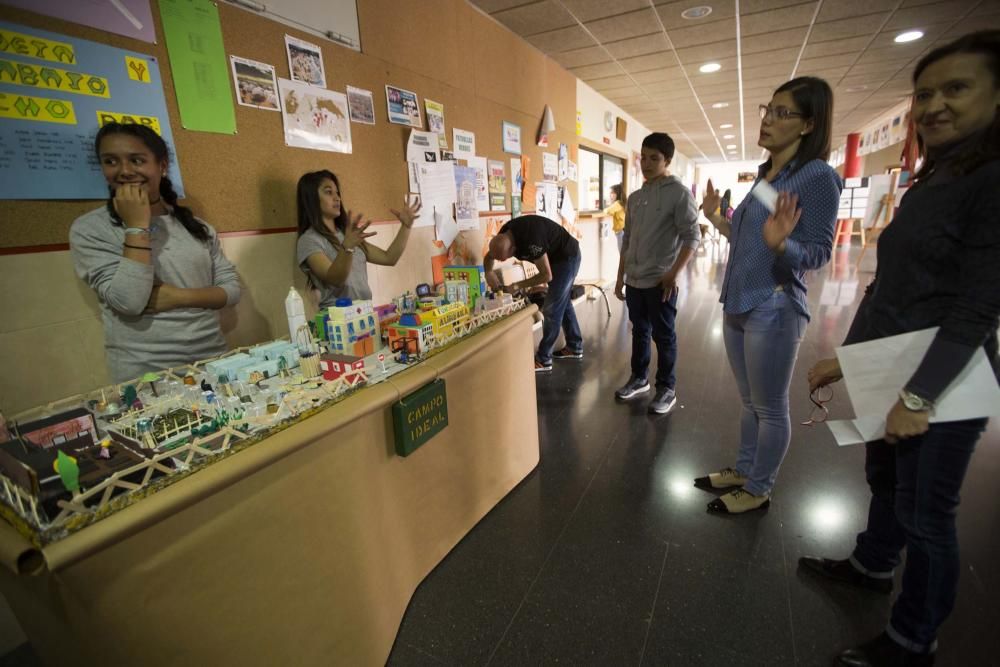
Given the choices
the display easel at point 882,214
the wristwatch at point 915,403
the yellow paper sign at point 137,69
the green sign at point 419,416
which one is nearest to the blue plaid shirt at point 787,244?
the wristwatch at point 915,403

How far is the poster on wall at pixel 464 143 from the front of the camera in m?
2.95

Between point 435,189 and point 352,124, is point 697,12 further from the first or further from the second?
point 352,124

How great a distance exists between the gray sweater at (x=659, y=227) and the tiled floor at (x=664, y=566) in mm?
876

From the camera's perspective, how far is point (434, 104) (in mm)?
2715

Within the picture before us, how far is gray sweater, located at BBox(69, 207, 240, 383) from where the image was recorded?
122cm

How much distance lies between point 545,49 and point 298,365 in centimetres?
384

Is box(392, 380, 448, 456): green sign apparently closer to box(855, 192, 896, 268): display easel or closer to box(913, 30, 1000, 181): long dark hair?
box(913, 30, 1000, 181): long dark hair

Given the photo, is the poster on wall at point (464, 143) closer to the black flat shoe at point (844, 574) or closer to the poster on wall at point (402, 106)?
the poster on wall at point (402, 106)

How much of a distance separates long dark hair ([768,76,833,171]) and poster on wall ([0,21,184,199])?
201cm

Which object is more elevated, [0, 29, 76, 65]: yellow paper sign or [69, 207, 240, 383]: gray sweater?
[0, 29, 76, 65]: yellow paper sign

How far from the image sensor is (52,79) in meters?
1.27

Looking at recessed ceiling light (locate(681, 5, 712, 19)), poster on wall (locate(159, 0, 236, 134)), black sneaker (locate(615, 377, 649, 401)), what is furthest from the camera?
recessed ceiling light (locate(681, 5, 712, 19))

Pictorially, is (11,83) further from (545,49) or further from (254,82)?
(545,49)

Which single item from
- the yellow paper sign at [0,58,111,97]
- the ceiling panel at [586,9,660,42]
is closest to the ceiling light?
the ceiling panel at [586,9,660,42]
